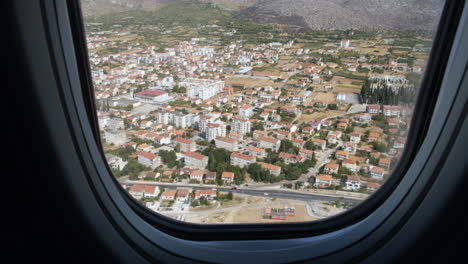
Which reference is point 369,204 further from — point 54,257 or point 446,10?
point 54,257

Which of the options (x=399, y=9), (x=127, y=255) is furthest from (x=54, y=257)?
(x=399, y=9)

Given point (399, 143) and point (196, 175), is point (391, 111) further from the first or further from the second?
point (196, 175)

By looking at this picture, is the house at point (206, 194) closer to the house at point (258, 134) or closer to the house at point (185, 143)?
the house at point (185, 143)

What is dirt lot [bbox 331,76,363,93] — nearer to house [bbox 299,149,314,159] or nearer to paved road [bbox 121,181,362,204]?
house [bbox 299,149,314,159]

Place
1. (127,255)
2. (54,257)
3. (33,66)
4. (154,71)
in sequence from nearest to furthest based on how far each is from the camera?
(33,66), (54,257), (127,255), (154,71)

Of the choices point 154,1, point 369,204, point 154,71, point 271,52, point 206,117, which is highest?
point 154,1

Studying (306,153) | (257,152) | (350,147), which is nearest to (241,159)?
→ (257,152)

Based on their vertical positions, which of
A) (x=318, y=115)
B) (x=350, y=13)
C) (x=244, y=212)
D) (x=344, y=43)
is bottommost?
(x=244, y=212)
